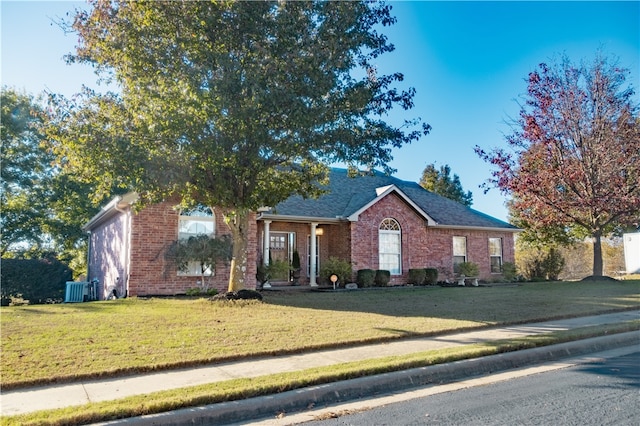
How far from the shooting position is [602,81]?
19359mm

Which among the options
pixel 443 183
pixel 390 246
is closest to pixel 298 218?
pixel 390 246

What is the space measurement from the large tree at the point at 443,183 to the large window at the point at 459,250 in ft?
42.9

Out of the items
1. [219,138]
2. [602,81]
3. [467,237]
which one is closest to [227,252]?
[219,138]

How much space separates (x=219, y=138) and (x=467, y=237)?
1548cm

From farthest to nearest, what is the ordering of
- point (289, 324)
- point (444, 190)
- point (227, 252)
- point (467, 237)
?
point (444, 190)
point (467, 237)
point (227, 252)
point (289, 324)

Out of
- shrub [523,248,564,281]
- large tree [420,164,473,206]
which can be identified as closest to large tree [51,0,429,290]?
shrub [523,248,564,281]

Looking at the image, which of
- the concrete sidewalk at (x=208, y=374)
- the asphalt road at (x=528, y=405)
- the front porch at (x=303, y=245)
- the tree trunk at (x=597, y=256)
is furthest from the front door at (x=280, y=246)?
the tree trunk at (x=597, y=256)

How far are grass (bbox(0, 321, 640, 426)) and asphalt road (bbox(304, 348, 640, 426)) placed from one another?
2.76 ft

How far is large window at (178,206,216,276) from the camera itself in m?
15.2

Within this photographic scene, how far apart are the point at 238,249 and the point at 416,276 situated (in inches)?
392

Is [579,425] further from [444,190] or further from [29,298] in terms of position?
[444,190]

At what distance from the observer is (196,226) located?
15531 mm

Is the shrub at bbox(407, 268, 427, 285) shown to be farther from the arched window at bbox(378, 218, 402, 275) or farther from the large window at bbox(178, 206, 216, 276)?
the large window at bbox(178, 206, 216, 276)

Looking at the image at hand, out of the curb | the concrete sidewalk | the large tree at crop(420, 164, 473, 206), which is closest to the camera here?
the curb
